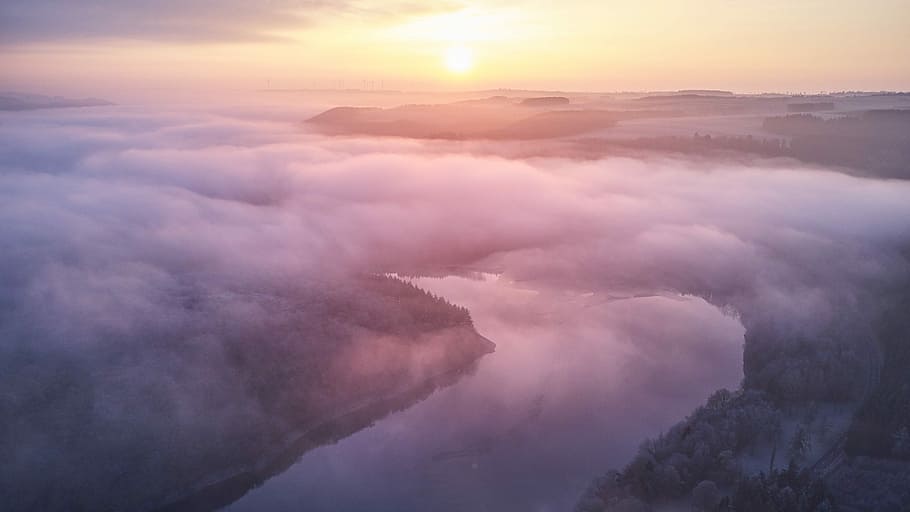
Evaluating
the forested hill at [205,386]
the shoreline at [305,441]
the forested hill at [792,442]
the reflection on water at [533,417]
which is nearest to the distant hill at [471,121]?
the reflection on water at [533,417]

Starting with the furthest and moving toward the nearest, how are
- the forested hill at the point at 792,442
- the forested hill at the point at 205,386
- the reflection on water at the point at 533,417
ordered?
the forested hill at the point at 205,386 → the reflection on water at the point at 533,417 → the forested hill at the point at 792,442

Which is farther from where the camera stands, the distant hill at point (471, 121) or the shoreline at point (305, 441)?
the distant hill at point (471, 121)

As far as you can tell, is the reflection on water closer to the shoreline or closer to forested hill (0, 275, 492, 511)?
the shoreline

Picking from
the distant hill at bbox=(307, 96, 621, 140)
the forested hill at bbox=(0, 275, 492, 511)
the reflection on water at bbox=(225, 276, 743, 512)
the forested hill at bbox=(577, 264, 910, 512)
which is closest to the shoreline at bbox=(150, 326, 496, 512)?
the forested hill at bbox=(0, 275, 492, 511)

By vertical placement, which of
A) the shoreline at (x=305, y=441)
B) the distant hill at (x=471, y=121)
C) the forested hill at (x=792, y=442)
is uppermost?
the distant hill at (x=471, y=121)

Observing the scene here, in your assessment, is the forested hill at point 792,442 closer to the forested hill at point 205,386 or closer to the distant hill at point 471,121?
the forested hill at point 205,386

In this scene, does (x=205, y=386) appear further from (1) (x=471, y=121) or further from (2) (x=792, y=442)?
(1) (x=471, y=121)

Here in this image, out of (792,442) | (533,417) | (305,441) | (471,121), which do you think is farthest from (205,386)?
(471,121)

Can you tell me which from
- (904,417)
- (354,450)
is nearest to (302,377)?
(354,450)

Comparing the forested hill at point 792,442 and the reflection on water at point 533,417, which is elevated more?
the forested hill at point 792,442

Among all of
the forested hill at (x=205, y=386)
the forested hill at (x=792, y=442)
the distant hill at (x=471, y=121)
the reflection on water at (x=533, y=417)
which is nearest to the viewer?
the forested hill at (x=792, y=442)

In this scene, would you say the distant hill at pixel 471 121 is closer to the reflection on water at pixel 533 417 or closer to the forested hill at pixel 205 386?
the reflection on water at pixel 533 417
